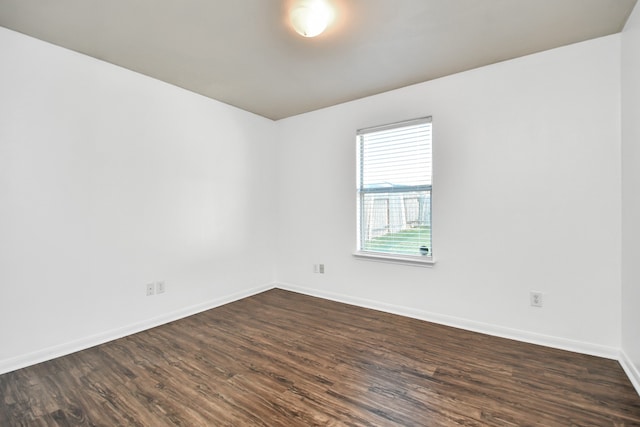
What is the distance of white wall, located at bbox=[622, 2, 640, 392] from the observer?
195 cm

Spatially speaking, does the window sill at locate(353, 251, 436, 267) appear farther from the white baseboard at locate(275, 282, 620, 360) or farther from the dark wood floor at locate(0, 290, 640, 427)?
the dark wood floor at locate(0, 290, 640, 427)

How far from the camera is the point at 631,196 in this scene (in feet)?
6.74

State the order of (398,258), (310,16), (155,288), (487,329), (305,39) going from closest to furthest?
(310,16)
(305,39)
(487,329)
(155,288)
(398,258)

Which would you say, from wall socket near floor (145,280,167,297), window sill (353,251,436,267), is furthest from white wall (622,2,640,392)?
wall socket near floor (145,280,167,297)

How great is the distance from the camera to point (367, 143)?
3605mm

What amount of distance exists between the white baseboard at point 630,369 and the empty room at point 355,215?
0.7 inches

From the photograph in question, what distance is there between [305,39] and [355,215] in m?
2.00

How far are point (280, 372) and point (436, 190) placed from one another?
2213 mm

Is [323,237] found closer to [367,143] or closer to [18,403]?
[367,143]

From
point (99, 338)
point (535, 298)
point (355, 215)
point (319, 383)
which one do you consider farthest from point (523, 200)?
point (99, 338)

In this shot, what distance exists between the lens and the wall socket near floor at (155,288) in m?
2.97

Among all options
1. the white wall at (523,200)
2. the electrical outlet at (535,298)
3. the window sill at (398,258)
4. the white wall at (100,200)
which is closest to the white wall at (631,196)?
the white wall at (523,200)

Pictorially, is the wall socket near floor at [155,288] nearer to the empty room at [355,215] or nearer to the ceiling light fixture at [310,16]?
the empty room at [355,215]

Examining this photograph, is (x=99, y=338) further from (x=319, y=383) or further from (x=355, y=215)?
(x=355, y=215)
